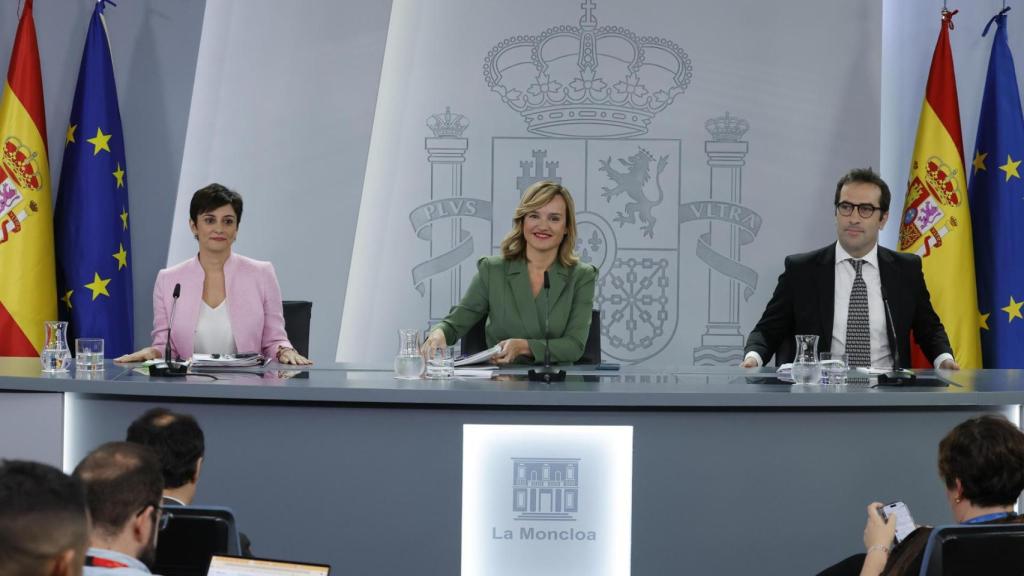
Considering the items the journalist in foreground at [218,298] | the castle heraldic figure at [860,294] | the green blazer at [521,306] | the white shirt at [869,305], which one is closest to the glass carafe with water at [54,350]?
the journalist in foreground at [218,298]

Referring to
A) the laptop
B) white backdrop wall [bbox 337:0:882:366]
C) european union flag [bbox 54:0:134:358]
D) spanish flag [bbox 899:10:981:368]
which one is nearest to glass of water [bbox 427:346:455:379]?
the laptop

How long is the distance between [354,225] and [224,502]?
2645 millimetres

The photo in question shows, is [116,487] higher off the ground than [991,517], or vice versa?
[116,487]

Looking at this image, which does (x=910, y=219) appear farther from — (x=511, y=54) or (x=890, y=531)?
(x=890, y=531)

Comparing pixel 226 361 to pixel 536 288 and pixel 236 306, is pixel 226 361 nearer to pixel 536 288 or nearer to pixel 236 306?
pixel 236 306

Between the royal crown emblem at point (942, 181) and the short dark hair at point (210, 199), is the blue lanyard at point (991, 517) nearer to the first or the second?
the short dark hair at point (210, 199)

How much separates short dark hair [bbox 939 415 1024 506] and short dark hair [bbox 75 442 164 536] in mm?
1486

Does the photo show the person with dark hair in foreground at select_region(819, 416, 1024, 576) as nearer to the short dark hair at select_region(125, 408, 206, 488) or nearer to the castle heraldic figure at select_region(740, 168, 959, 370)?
the short dark hair at select_region(125, 408, 206, 488)

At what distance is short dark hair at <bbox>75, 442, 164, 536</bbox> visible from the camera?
159cm

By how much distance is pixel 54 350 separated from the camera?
131 inches

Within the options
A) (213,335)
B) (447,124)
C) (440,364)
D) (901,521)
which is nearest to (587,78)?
(447,124)

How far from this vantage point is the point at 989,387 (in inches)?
127

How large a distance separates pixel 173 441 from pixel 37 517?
41.0 inches

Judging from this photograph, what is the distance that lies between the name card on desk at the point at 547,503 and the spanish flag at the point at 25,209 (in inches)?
115
